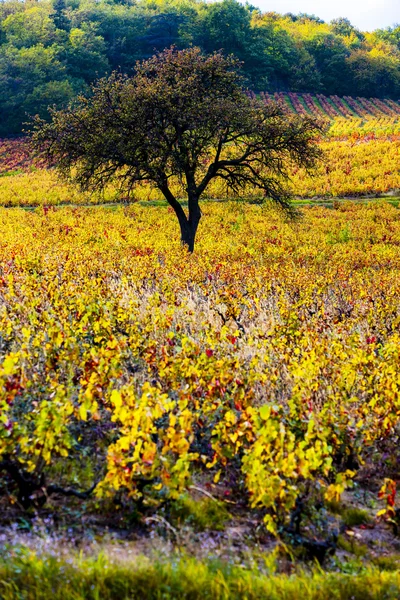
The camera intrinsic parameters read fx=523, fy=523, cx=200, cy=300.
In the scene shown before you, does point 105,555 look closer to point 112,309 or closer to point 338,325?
point 112,309

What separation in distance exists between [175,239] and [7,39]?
63.6m

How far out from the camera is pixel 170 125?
1773 centimetres

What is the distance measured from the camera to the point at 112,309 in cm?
782

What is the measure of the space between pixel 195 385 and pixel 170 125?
14277mm

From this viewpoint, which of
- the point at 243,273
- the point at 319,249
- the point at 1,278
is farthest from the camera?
the point at 319,249

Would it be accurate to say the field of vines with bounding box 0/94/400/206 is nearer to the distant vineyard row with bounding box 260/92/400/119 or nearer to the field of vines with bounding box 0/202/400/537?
the field of vines with bounding box 0/202/400/537

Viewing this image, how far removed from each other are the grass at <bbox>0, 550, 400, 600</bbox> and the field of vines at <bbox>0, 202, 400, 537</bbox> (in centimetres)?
52

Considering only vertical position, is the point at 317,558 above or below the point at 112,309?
below

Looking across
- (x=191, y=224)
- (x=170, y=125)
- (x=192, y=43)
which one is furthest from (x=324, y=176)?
(x=192, y=43)

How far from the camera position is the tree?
16.8 metres

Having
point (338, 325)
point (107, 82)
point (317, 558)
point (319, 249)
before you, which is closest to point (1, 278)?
point (338, 325)

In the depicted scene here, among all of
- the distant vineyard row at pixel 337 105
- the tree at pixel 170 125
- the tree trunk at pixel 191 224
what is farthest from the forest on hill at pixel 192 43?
the tree trunk at pixel 191 224

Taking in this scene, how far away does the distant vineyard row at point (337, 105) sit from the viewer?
7412 cm

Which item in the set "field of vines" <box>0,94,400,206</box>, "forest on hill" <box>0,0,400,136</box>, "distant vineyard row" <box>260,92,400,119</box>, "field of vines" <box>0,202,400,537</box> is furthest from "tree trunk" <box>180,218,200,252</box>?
"distant vineyard row" <box>260,92,400,119</box>
